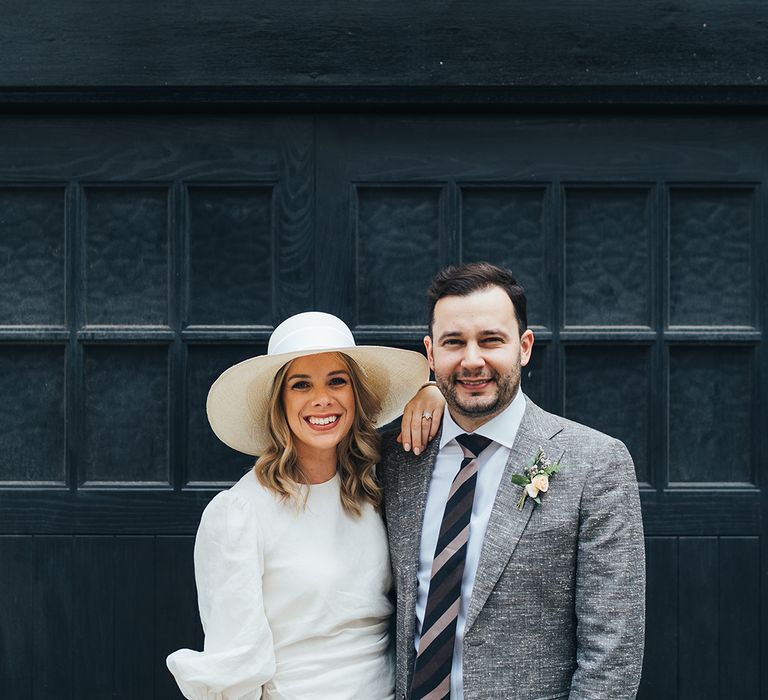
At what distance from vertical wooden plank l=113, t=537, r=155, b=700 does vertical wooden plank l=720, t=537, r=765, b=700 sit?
83.6 inches

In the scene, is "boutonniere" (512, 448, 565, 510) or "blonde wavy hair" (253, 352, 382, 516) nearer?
"boutonniere" (512, 448, 565, 510)

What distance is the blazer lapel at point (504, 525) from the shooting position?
230 centimetres

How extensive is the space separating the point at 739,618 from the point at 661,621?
11.5 inches

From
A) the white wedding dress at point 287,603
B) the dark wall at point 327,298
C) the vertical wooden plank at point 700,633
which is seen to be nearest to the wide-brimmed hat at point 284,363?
the white wedding dress at point 287,603

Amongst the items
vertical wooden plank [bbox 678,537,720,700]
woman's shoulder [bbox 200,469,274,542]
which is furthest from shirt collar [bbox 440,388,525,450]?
vertical wooden plank [bbox 678,537,720,700]

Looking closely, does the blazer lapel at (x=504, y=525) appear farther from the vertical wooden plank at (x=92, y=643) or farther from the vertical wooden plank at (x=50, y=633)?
the vertical wooden plank at (x=50, y=633)

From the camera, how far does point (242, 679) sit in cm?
233

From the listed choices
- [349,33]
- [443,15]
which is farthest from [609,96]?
[349,33]

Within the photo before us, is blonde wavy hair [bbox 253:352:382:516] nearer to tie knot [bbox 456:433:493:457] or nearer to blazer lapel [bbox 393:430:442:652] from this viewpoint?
blazer lapel [bbox 393:430:442:652]

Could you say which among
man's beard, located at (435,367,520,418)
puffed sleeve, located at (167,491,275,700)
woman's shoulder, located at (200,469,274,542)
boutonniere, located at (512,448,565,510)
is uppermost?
man's beard, located at (435,367,520,418)

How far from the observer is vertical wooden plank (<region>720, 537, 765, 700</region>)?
11.3 feet

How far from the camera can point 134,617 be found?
3.46 meters

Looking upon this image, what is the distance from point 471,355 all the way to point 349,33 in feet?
Result: 5.11

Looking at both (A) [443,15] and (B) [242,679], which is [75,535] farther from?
(A) [443,15]
